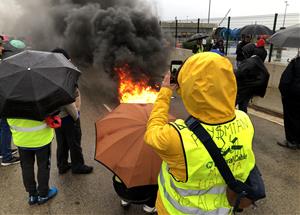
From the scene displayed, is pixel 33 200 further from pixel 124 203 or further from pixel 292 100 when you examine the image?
pixel 292 100

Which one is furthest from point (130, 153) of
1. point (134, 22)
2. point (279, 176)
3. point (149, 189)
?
point (134, 22)

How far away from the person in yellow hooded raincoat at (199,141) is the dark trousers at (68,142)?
2545 mm

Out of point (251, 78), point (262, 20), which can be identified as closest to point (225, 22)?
point (262, 20)

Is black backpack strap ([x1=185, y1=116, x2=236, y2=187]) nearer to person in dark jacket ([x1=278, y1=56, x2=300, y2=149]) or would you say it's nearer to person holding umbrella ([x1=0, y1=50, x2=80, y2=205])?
person holding umbrella ([x1=0, y1=50, x2=80, y2=205])

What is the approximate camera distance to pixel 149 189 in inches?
126

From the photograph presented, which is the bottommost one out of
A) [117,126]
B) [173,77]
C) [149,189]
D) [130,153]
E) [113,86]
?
[113,86]

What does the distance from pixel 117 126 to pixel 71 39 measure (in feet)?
36.9

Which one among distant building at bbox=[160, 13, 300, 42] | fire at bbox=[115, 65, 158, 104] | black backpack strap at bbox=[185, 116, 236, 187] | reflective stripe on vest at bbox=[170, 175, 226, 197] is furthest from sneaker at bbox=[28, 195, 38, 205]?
Result: distant building at bbox=[160, 13, 300, 42]

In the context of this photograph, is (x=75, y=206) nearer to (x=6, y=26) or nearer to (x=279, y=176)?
(x=279, y=176)

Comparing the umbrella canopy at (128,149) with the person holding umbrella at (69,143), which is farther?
the person holding umbrella at (69,143)

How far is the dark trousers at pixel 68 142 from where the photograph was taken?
4.33 metres

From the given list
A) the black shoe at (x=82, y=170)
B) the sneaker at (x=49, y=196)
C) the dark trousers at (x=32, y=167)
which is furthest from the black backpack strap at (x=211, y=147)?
the black shoe at (x=82, y=170)

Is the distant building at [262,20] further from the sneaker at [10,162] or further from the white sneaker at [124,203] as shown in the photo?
the sneaker at [10,162]

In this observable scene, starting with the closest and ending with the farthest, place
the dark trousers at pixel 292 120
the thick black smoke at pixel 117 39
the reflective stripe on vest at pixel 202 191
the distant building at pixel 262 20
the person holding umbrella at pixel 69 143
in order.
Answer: the reflective stripe on vest at pixel 202 191
the person holding umbrella at pixel 69 143
the dark trousers at pixel 292 120
the thick black smoke at pixel 117 39
the distant building at pixel 262 20
